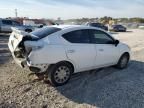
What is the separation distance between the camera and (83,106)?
16.0 feet

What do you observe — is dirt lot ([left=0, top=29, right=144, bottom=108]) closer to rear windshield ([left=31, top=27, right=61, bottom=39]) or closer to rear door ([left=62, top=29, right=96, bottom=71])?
rear door ([left=62, top=29, right=96, bottom=71])

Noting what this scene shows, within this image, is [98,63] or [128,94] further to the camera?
[98,63]

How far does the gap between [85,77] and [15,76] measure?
218 cm

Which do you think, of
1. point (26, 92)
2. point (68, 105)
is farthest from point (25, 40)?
point (68, 105)

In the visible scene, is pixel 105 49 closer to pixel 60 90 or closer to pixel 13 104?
pixel 60 90

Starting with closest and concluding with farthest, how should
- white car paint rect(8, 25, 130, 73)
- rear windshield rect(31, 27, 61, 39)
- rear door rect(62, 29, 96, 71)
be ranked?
white car paint rect(8, 25, 130, 73)
rear windshield rect(31, 27, 61, 39)
rear door rect(62, 29, 96, 71)

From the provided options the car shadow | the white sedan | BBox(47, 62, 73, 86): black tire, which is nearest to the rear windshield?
the white sedan

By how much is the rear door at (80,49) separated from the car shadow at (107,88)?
488 mm

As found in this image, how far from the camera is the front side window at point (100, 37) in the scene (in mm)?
6781

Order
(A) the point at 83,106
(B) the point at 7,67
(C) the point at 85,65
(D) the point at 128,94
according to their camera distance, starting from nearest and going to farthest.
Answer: (A) the point at 83,106, (D) the point at 128,94, (C) the point at 85,65, (B) the point at 7,67

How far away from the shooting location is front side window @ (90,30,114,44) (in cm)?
678

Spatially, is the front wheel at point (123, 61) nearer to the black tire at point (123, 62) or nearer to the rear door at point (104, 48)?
the black tire at point (123, 62)

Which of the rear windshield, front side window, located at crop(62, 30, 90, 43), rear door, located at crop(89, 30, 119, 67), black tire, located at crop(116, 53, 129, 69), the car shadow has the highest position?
the rear windshield

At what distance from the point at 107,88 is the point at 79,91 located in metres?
0.78
